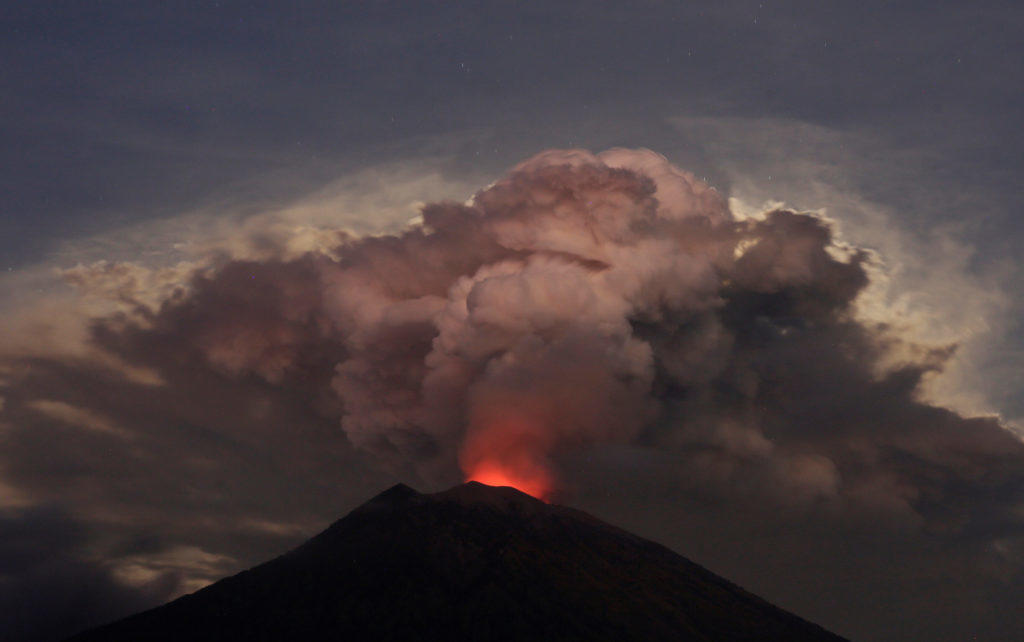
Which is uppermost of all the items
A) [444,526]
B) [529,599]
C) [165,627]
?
[444,526]

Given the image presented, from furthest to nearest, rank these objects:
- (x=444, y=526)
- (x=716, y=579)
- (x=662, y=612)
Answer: (x=716, y=579) < (x=444, y=526) < (x=662, y=612)

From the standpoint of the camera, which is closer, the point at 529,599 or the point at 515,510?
the point at 529,599

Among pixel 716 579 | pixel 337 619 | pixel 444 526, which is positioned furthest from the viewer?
pixel 716 579

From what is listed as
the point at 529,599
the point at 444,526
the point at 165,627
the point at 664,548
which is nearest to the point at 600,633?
the point at 529,599

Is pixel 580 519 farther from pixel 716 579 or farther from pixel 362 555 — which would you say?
pixel 362 555

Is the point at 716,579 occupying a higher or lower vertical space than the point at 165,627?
higher

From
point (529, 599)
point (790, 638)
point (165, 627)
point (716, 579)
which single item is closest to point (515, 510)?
point (529, 599)
